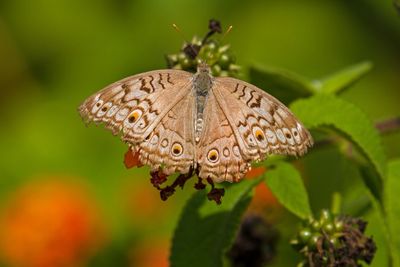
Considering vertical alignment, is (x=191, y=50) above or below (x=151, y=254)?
above

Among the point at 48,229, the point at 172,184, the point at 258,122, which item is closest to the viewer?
the point at 172,184

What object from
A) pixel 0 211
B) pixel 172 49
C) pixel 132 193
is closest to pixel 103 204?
pixel 132 193

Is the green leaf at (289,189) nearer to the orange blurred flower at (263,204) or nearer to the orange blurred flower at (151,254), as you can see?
the orange blurred flower at (263,204)

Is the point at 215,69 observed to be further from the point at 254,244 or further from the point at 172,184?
the point at 254,244

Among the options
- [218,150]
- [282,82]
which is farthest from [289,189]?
[282,82]

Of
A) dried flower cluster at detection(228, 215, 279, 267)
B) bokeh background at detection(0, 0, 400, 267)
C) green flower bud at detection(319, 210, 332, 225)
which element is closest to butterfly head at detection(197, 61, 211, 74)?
green flower bud at detection(319, 210, 332, 225)

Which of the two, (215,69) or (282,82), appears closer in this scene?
(215,69)

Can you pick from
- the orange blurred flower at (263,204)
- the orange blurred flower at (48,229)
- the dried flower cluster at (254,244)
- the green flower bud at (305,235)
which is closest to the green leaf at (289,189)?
the green flower bud at (305,235)
